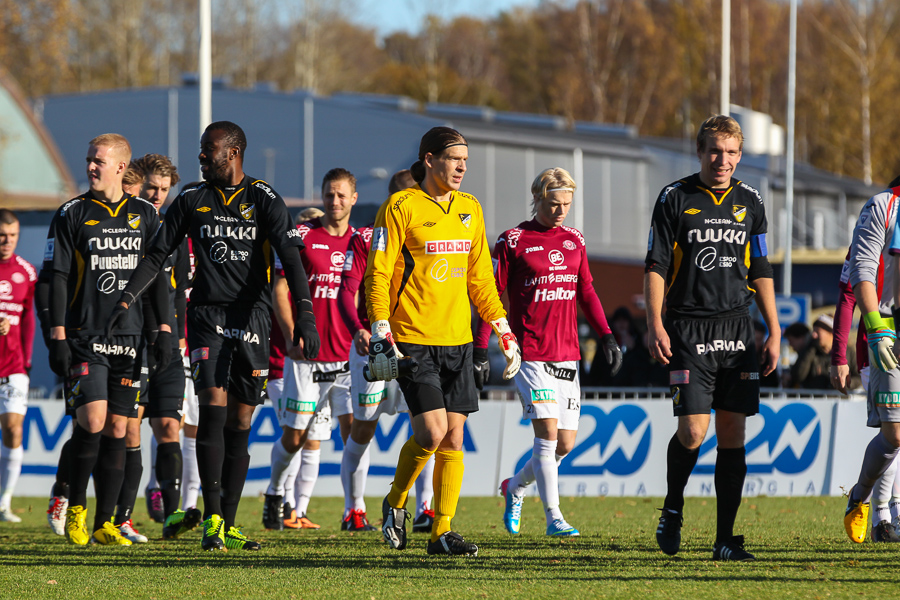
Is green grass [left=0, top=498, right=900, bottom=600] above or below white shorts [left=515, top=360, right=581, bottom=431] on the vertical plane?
below

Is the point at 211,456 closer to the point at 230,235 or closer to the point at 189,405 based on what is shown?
the point at 230,235

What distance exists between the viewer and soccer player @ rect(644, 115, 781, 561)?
611 centimetres

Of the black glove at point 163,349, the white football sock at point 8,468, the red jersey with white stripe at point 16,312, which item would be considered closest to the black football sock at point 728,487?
the black glove at point 163,349

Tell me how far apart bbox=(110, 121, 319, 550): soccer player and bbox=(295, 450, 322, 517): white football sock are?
2.05 meters

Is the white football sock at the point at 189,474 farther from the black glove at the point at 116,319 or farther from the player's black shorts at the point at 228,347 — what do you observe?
the player's black shorts at the point at 228,347

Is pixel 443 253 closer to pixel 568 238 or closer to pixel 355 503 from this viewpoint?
pixel 568 238

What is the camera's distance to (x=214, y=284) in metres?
6.54

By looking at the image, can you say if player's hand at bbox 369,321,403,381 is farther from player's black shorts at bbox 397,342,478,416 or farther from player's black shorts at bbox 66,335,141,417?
player's black shorts at bbox 66,335,141,417

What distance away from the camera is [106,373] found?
22.8ft

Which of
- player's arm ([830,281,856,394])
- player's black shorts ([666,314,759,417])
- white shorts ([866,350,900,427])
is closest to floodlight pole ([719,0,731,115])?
player's arm ([830,281,856,394])

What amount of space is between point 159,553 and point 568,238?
3379 millimetres

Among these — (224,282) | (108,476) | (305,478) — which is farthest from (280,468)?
(224,282)

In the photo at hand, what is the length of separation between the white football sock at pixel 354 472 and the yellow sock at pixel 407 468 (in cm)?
189

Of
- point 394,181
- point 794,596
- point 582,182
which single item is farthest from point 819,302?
point 794,596
